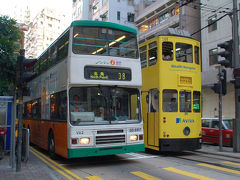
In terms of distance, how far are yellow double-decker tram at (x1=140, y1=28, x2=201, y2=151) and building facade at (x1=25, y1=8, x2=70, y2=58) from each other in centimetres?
8997

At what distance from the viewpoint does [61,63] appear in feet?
32.0

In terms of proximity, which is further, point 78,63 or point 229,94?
point 229,94

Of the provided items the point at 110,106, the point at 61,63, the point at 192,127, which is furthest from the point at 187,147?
the point at 61,63

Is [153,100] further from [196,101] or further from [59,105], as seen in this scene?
[59,105]

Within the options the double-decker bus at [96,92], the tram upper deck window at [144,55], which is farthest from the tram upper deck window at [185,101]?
the double-decker bus at [96,92]

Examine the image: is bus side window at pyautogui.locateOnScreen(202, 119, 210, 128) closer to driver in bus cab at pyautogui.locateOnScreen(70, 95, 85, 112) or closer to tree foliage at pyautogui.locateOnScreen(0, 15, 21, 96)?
driver in bus cab at pyautogui.locateOnScreen(70, 95, 85, 112)

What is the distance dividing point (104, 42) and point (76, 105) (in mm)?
2293

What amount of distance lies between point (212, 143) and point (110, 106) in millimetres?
8478

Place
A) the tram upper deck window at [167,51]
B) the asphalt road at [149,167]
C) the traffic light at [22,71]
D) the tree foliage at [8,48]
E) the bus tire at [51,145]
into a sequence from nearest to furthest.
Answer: the asphalt road at [149,167] < the traffic light at [22,71] < the bus tire at [51,145] < the tram upper deck window at [167,51] < the tree foliage at [8,48]

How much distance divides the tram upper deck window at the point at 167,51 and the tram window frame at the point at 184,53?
260 mm

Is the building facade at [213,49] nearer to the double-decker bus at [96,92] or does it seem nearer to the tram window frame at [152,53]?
the tram window frame at [152,53]

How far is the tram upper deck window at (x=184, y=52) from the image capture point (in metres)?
11.7

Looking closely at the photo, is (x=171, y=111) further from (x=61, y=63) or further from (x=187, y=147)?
(x=61, y=63)

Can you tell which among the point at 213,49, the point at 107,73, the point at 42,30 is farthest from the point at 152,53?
the point at 42,30
